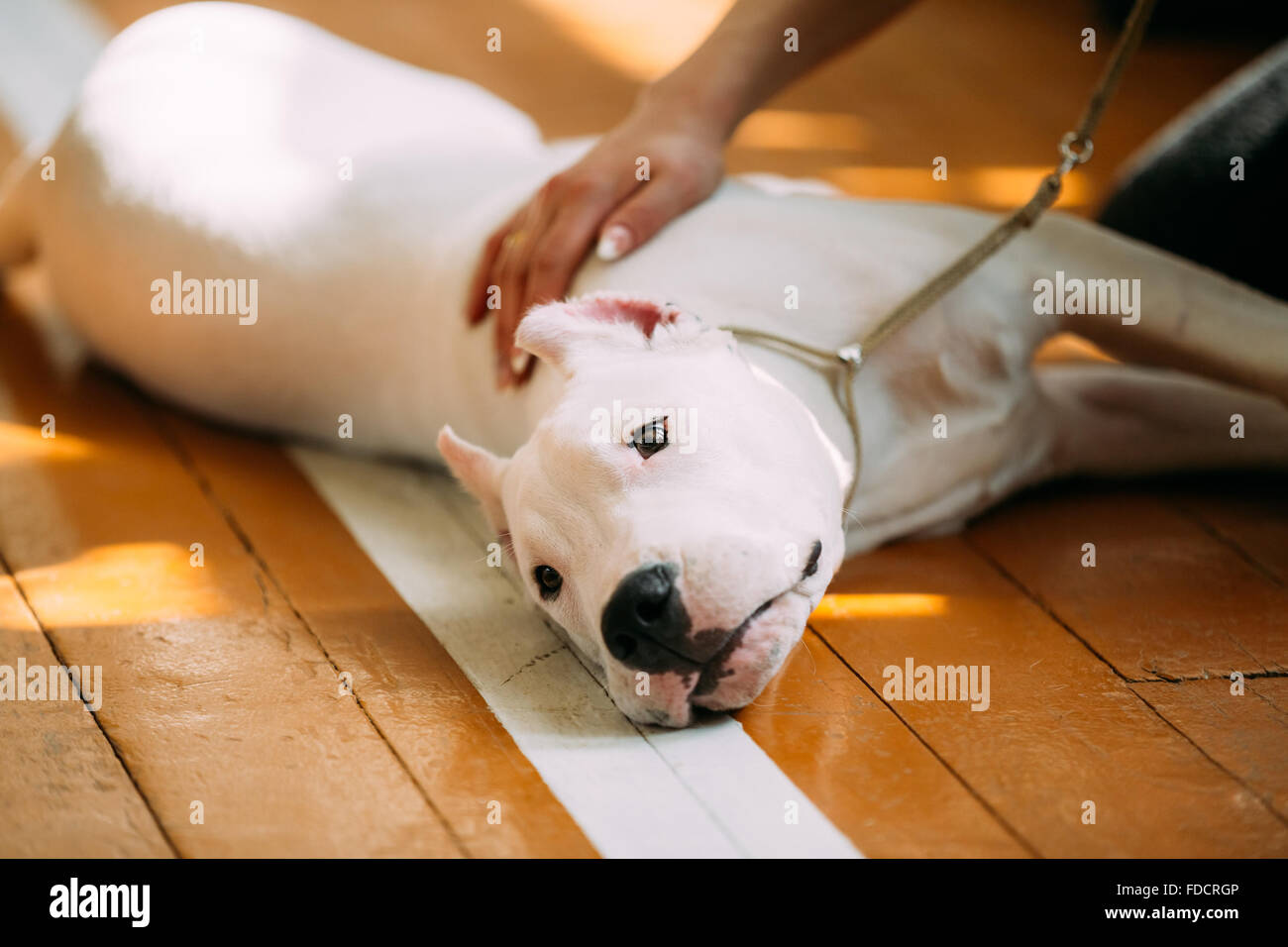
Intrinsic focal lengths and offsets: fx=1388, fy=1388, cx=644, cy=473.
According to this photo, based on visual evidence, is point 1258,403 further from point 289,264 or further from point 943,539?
point 289,264

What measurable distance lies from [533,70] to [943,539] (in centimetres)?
282

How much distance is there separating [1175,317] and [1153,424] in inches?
13.6

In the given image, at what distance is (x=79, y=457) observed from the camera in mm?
2639

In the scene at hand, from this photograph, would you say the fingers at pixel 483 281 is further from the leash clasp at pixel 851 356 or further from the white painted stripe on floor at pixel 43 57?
the white painted stripe on floor at pixel 43 57

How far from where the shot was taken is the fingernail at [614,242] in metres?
2.19

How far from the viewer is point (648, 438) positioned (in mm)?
1722

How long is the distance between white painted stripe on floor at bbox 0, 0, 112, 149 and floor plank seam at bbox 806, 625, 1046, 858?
9.23ft

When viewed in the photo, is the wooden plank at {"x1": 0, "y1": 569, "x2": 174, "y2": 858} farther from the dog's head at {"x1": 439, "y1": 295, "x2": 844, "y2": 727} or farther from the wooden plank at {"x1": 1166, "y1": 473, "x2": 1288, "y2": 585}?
the wooden plank at {"x1": 1166, "y1": 473, "x2": 1288, "y2": 585}

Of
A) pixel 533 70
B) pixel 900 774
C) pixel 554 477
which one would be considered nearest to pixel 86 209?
pixel 554 477

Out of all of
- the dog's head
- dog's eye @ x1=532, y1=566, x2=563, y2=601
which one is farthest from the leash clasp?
dog's eye @ x1=532, y1=566, x2=563, y2=601

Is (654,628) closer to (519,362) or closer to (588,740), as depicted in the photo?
(588,740)
